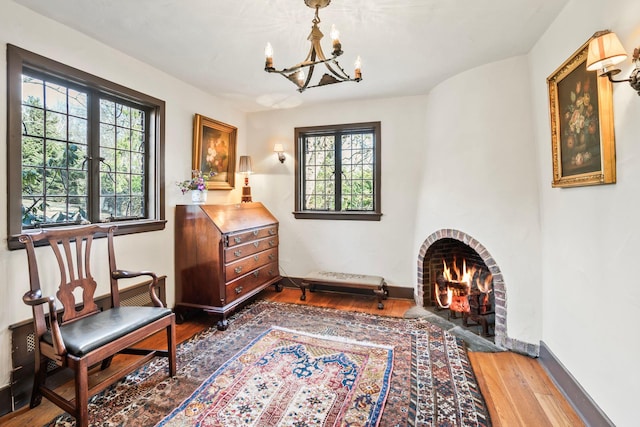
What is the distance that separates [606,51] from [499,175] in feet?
4.64

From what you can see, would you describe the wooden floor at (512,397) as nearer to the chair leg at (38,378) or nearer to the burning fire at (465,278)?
the chair leg at (38,378)

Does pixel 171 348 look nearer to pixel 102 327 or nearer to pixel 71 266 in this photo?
pixel 102 327

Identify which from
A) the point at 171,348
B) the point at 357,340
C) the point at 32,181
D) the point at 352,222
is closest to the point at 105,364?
the point at 171,348

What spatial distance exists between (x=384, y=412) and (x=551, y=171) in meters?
2.14

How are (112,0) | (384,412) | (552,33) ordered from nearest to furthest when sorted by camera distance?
(384,412), (112,0), (552,33)

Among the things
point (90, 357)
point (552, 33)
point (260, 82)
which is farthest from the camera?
point (260, 82)

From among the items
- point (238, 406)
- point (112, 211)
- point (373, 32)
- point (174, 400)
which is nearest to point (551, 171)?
point (373, 32)

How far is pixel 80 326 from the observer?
189 centimetres

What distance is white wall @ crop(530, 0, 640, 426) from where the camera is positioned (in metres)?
1.47

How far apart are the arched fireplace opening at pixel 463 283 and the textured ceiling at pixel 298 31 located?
1.74 meters

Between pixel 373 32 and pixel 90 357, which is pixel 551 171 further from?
pixel 90 357

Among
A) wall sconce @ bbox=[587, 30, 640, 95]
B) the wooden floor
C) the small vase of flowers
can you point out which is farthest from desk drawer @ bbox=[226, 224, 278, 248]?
wall sconce @ bbox=[587, 30, 640, 95]

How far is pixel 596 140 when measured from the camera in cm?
171

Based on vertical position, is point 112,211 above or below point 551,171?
below
